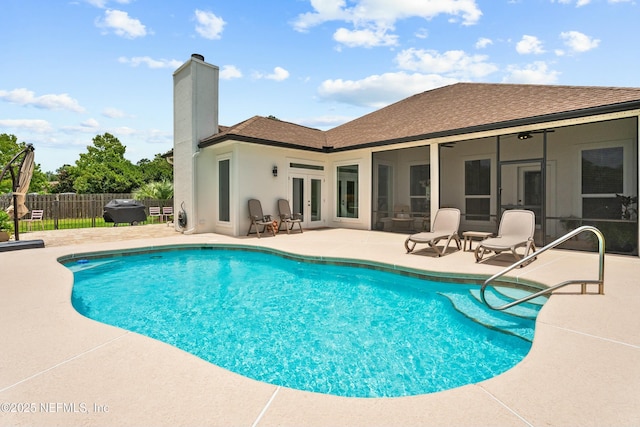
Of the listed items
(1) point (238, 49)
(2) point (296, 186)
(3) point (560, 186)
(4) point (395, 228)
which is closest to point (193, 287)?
(2) point (296, 186)

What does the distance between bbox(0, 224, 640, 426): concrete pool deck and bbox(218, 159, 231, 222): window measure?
290 inches

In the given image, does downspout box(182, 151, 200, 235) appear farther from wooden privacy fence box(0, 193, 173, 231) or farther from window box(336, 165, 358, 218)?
wooden privacy fence box(0, 193, 173, 231)

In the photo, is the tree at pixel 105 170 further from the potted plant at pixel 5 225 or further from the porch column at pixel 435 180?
the porch column at pixel 435 180

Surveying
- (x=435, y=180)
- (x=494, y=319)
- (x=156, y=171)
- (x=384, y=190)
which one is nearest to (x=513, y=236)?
(x=494, y=319)

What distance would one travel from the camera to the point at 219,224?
37.1ft

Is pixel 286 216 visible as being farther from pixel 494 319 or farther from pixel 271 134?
pixel 494 319

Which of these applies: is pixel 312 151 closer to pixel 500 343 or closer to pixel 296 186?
pixel 296 186

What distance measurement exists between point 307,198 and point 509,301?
8890 millimetres

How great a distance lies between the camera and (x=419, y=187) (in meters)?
13.0

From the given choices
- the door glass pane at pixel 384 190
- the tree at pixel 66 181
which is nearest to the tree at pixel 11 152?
the tree at pixel 66 181

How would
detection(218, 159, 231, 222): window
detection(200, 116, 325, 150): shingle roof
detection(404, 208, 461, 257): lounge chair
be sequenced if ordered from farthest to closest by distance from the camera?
detection(218, 159, 231, 222): window
detection(200, 116, 325, 150): shingle roof
detection(404, 208, 461, 257): lounge chair

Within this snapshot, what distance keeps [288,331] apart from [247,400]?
1.94 meters

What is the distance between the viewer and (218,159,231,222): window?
1084 cm

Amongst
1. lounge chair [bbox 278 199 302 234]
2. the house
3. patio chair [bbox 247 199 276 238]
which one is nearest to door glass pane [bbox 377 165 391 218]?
the house
